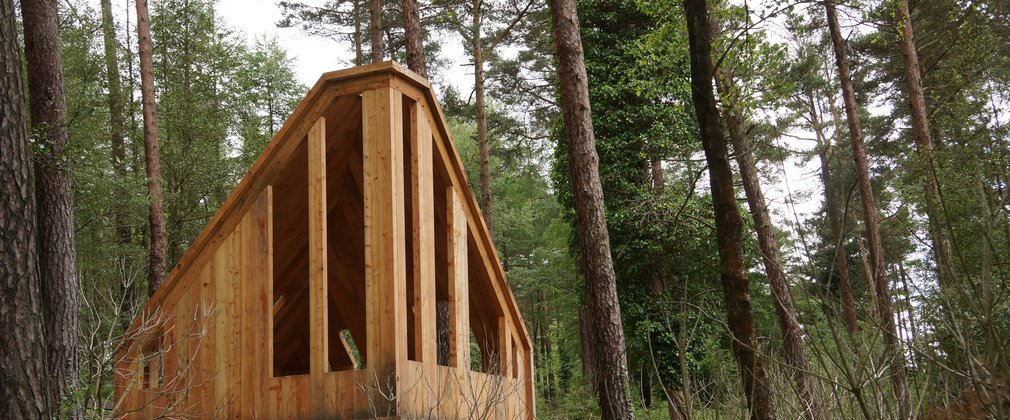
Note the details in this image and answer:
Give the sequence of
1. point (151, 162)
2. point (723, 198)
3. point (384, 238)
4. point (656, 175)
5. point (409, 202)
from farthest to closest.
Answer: point (656, 175) < point (151, 162) < point (409, 202) < point (384, 238) < point (723, 198)

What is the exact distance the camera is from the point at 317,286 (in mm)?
6574

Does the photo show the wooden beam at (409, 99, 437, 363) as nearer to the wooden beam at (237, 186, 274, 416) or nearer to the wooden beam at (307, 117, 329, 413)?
the wooden beam at (307, 117, 329, 413)

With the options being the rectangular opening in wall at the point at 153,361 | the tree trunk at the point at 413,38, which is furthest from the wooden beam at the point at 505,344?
the tree trunk at the point at 413,38

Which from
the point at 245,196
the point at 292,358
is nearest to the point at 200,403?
the point at 245,196

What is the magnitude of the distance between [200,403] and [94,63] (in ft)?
43.7

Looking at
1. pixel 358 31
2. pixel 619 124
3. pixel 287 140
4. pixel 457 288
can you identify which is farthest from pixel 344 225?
pixel 358 31

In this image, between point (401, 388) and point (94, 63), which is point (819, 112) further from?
point (401, 388)

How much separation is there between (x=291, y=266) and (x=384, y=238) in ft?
10.0

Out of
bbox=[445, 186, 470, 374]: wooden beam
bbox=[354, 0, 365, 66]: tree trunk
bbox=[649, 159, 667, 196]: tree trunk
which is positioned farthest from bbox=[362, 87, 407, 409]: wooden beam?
bbox=[354, 0, 365, 66]: tree trunk

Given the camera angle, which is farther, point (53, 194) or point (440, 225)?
point (440, 225)

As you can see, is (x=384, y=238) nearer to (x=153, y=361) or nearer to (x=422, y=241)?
(x=422, y=241)

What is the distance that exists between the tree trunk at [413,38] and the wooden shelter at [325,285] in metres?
3.42

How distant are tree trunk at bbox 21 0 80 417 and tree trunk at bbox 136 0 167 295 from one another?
19.2ft

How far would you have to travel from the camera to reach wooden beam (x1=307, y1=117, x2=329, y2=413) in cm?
652
